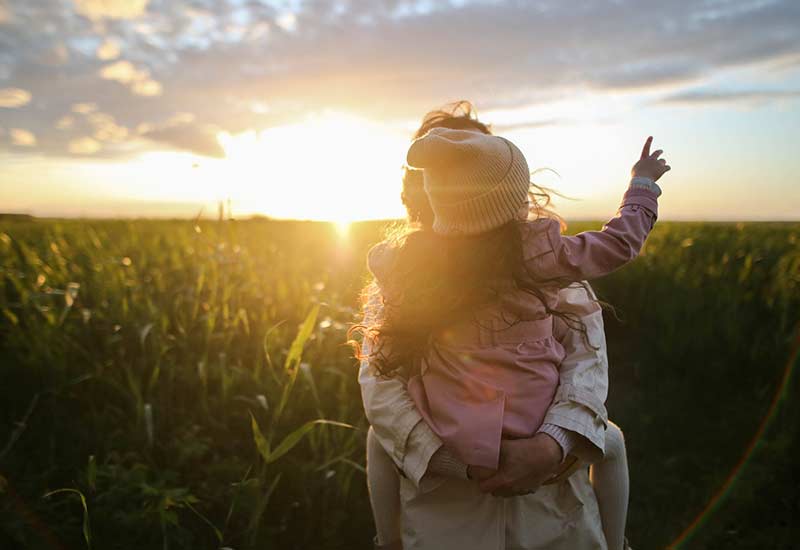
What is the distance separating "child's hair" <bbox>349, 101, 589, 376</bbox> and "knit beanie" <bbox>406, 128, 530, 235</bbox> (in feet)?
0.21

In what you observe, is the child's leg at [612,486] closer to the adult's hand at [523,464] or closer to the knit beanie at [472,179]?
the adult's hand at [523,464]

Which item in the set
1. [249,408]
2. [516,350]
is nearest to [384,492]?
[516,350]

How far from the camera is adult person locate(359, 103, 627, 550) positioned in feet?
4.94

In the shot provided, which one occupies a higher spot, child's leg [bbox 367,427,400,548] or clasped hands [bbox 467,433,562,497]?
clasped hands [bbox 467,433,562,497]

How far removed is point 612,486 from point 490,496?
380 mm

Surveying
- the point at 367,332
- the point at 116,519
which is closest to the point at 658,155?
the point at 367,332

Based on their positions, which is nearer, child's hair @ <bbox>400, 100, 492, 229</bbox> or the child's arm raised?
the child's arm raised

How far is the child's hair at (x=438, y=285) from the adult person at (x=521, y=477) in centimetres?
8

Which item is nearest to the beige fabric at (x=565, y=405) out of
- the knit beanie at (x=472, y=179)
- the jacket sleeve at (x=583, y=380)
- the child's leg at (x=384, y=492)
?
the jacket sleeve at (x=583, y=380)

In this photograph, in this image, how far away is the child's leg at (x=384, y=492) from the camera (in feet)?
5.75

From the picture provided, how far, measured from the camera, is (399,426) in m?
1.61

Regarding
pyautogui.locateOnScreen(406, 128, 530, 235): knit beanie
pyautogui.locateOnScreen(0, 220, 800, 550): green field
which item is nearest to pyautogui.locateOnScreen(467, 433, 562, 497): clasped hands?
pyautogui.locateOnScreen(406, 128, 530, 235): knit beanie

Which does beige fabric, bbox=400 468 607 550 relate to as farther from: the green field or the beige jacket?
the green field

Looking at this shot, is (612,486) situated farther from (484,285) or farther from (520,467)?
(484,285)
